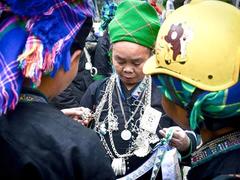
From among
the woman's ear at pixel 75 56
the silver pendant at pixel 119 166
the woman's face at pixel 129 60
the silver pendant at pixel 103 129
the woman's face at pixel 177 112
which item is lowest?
the silver pendant at pixel 119 166

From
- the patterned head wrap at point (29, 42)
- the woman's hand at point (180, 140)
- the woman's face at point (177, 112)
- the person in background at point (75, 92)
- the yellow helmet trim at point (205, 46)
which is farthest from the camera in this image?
the person in background at point (75, 92)

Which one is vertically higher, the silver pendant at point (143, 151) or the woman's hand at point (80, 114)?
the woman's hand at point (80, 114)

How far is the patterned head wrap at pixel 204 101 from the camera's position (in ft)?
5.57

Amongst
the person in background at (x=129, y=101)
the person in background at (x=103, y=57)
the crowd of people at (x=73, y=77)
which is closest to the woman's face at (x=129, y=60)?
the person in background at (x=129, y=101)

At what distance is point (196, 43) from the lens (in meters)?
1.71

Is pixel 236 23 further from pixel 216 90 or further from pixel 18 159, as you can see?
pixel 18 159

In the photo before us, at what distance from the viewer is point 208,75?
5.62ft

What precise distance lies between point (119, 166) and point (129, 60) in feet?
2.23

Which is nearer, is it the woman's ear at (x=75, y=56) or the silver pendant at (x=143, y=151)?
the woman's ear at (x=75, y=56)

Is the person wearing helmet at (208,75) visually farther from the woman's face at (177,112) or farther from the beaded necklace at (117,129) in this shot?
the beaded necklace at (117,129)

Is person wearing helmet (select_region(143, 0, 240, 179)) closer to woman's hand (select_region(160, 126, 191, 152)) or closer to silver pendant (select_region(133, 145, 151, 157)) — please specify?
woman's hand (select_region(160, 126, 191, 152))

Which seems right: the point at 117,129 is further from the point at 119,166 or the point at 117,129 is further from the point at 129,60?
the point at 129,60

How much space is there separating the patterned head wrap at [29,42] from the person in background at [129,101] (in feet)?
3.53

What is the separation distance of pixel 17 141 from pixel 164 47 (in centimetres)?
69
